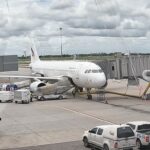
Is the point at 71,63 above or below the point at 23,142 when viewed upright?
above

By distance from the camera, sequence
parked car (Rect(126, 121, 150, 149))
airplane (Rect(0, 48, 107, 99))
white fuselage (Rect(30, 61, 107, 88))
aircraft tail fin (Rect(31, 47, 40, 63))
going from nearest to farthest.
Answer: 1. parked car (Rect(126, 121, 150, 149))
2. white fuselage (Rect(30, 61, 107, 88))
3. airplane (Rect(0, 48, 107, 99))
4. aircraft tail fin (Rect(31, 47, 40, 63))

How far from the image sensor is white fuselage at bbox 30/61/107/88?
180 feet

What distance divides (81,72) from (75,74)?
70.7 inches

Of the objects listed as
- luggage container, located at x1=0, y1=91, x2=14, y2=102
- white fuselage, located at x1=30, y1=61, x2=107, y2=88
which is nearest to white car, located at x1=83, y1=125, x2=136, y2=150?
white fuselage, located at x1=30, y1=61, x2=107, y2=88

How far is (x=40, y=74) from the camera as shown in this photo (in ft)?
243

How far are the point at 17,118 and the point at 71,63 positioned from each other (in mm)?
20830

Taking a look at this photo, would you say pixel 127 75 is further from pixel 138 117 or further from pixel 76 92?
pixel 138 117

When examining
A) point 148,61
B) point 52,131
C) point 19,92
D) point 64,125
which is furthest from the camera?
point 148,61

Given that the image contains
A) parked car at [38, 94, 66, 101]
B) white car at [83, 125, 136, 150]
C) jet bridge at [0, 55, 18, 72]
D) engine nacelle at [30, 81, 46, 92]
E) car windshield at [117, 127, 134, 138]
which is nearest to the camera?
white car at [83, 125, 136, 150]

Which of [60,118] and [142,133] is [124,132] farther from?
[60,118]

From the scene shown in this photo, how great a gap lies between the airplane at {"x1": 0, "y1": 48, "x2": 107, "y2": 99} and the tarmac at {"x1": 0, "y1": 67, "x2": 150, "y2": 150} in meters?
2.21

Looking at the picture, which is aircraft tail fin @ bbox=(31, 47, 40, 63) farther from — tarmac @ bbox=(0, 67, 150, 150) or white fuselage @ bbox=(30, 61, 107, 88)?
tarmac @ bbox=(0, 67, 150, 150)

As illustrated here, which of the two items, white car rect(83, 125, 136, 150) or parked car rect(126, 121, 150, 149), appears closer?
white car rect(83, 125, 136, 150)

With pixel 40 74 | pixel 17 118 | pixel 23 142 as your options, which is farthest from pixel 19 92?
pixel 23 142
